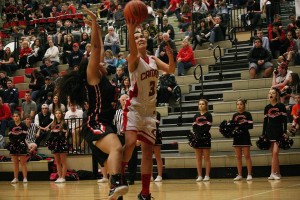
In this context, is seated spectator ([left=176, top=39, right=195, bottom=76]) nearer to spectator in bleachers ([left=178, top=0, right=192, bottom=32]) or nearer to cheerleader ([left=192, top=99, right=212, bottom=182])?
spectator in bleachers ([left=178, top=0, right=192, bottom=32])

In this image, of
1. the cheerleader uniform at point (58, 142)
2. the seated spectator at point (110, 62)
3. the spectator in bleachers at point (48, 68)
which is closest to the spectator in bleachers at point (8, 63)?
the spectator in bleachers at point (48, 68)

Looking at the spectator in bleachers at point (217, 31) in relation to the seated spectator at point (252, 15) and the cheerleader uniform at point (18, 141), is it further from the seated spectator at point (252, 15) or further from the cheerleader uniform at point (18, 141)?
the cheerleader uniform at point (18, 141)

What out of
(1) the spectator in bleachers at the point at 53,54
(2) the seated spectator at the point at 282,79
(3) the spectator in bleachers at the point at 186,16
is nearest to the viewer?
(2) the seated spectator at the point at 282,79

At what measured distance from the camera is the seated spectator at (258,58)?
17656 millimetres

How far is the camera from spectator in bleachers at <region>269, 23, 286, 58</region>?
18.4m

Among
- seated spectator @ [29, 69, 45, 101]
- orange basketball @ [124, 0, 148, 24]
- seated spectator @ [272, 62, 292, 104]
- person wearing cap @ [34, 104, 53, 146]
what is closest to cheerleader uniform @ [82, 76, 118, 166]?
orange basketball @ [124, 0, 148, 24]

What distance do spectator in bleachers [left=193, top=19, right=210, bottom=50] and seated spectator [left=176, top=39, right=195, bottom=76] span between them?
3.99ft

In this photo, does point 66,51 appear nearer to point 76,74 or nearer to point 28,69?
point 28,69

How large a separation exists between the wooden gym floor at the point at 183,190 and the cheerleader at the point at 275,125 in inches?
13.4

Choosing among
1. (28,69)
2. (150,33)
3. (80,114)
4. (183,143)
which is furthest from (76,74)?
(28,69)

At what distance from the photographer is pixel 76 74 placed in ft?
27.5

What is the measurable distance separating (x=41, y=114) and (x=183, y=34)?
584 centimetres

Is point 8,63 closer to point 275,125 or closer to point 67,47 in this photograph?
point 67,47

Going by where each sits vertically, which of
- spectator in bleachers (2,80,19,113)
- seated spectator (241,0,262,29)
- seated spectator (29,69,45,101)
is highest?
seated spectator (241,0,262,29)
